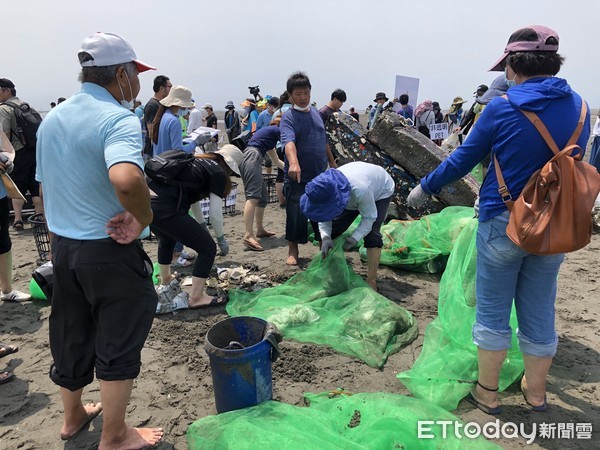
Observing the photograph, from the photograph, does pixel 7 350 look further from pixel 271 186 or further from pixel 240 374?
pixel 271 186

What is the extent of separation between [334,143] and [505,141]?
4.76m

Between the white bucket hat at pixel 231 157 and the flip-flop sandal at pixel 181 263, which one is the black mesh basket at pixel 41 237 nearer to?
the flip-flop sandal at pixel 181 263

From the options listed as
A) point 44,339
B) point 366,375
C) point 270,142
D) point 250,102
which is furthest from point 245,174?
point 250,102

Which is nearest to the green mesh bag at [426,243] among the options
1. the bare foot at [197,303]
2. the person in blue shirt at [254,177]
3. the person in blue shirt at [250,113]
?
the person in blue shirt at [254,177]

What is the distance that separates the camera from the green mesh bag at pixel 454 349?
2645 mm

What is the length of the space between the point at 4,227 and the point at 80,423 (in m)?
2.22

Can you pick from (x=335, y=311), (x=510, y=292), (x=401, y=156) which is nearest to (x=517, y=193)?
(x=510, y=292)

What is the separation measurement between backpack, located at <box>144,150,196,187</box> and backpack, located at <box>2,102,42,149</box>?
11.8 feet

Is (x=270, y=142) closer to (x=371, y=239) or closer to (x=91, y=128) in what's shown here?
(x=371, y=239)

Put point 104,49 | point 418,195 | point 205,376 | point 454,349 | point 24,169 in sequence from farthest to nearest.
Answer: point 24,169 → point 205,376 → point 454,349 → point 418,195 → point 104,49

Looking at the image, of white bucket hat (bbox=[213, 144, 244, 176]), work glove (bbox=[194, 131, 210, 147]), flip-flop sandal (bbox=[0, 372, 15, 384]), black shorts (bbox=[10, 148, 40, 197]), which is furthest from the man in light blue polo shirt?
black shorts (bbox=[10, 148, 40, 197])

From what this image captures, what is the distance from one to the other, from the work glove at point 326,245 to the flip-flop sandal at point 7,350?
249 centimetres

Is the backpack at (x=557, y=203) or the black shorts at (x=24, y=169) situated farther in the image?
the black shorts at (x=24, y=169)

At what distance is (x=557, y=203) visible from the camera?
208 cm
